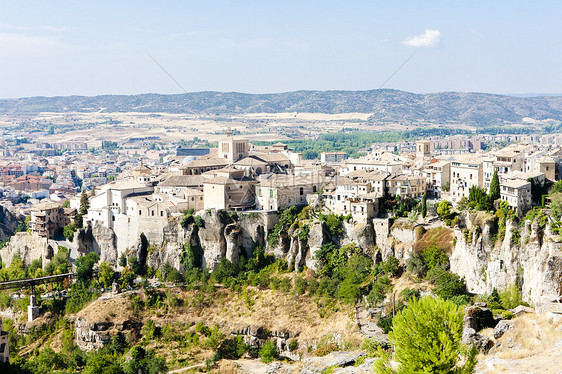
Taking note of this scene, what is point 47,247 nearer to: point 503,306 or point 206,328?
point 206,328

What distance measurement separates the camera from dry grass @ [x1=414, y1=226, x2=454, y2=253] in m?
42.1

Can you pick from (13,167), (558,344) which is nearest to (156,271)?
(558,344)

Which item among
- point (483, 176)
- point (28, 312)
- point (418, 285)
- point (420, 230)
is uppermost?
point (483, 176)

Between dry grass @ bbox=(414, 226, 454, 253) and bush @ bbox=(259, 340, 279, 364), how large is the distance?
10622 millimetres

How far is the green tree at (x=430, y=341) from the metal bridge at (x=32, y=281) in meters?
36.3

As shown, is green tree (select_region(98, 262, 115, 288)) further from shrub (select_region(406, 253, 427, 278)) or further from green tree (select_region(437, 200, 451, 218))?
green tree (select_region(437, 200, 451, 218))

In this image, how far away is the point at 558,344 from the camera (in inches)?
914

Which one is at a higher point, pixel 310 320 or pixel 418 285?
pixel 418 285

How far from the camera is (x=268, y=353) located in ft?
134

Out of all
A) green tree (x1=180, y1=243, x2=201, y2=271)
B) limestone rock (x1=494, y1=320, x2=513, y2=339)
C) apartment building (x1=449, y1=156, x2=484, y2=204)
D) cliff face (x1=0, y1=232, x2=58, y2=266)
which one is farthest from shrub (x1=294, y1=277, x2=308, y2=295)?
cliff face (x1=0, y1=232, x2=58, y2=266)

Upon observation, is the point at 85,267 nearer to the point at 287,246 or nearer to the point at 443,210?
the point at 287,246

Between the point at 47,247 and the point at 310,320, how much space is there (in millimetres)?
25175

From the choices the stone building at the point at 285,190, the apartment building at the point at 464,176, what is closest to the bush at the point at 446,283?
the apartment building at the point at 464,176

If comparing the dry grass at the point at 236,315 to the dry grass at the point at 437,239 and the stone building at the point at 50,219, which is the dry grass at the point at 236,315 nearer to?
the dry grass at the point at 437,239
